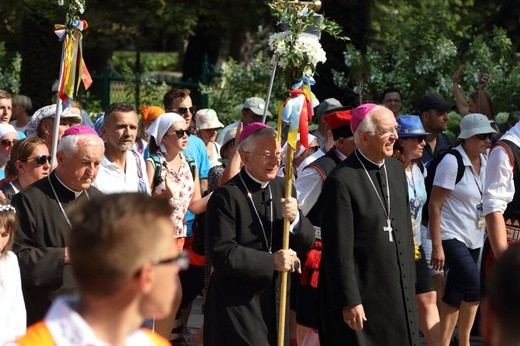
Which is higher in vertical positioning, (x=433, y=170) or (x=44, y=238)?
(x=433, y=170)

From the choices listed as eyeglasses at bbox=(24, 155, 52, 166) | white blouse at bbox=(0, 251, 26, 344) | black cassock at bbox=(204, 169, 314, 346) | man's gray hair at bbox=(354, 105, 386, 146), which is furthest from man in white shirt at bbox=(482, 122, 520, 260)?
white blouse at bbox=(0, 251, 26, 344)

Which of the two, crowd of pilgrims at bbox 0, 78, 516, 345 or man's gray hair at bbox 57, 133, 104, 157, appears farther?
crowd of pilgrims at bbox 0, 78, 516, 345

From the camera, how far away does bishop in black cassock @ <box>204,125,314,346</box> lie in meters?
6.66

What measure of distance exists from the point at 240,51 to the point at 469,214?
19.5m

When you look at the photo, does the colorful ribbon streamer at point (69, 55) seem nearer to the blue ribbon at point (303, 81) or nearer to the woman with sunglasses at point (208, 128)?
the blue ribbon at point (303, 81)

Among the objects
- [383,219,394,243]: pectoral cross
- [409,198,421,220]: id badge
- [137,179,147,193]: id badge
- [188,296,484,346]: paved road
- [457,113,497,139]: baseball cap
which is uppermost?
[457,113,497,139]: baseball cap

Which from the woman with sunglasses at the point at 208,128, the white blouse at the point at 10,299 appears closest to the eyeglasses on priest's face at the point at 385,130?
the white blouse at the point at 10,299

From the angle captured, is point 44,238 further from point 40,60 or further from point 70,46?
point 40,60

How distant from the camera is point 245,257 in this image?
21.7 ft

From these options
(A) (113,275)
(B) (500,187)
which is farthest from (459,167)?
(A) (113,275)

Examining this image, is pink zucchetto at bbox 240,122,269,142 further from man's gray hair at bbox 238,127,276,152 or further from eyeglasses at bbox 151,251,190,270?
eyeglasses at bbox 151,251,190,270

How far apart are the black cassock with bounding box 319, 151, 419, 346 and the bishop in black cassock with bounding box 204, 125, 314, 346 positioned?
335 millimetres

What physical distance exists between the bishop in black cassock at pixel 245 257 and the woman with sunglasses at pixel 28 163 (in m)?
1.20

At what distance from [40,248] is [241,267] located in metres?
1.14
